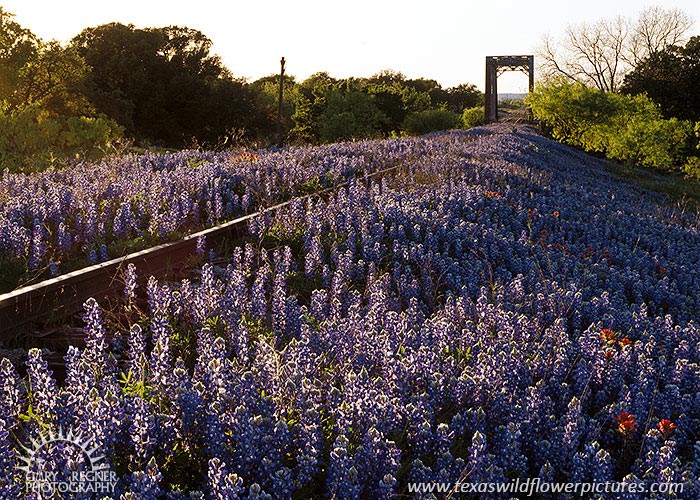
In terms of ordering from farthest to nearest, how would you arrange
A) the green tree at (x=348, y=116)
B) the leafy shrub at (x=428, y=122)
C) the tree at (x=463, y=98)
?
the tree at (x=463, y=98) < the leafy shrub at (x=428, y=122) < the green tree at (x=348, y=116)

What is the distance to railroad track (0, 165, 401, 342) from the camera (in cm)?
510

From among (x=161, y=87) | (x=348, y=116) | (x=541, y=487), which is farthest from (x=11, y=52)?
(x=541, y=487)

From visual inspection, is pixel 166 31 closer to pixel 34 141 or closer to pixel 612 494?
pixel 34 141

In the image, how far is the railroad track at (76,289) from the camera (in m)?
5.10

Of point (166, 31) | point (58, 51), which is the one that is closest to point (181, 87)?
point (166, 31)

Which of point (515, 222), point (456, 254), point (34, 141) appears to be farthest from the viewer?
point (34, 141)

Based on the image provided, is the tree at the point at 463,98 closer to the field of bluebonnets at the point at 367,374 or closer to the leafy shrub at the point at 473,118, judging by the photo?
the leafy shrub at the point at 473,118

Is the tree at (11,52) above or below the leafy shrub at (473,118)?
above

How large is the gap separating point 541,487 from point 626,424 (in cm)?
81

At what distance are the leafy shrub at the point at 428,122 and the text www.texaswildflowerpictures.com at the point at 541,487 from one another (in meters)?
54.8

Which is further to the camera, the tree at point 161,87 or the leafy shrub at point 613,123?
the tree at point 161,87

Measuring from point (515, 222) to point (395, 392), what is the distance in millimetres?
6929

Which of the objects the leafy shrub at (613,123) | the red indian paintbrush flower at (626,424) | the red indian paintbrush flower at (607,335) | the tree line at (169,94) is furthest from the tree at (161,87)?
the red indian paintbrush flower at (626,424)

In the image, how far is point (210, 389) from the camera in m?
3.24
